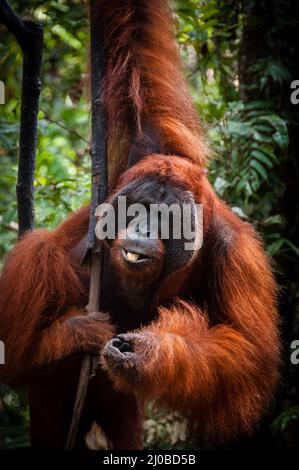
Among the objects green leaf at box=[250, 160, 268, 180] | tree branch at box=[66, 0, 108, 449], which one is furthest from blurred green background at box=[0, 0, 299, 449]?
tree branch at box=[66, 0, 108, 449]

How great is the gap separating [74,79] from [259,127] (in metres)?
2.20

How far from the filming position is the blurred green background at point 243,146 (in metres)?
4.07

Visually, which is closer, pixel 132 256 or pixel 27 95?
→ pixel 132 256

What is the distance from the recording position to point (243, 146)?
420cm

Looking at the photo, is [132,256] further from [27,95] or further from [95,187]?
[27,95]

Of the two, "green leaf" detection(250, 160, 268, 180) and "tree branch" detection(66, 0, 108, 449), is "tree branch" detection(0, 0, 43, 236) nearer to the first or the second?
"tree branch" detection(66, 0, 108, 449)

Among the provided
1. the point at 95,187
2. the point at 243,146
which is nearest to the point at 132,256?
the point at 95,187

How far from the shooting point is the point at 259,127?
412cm

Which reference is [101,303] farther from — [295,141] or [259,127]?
[295,141]

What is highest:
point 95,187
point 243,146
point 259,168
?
point 243,146

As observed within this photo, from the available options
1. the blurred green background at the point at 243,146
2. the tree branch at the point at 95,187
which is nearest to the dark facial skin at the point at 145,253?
the tree branch at the point at 95,187

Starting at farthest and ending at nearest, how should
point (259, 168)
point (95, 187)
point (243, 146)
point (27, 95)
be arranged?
point (243, 146), point (259, 168), point (27, 95), point (95, 187)
